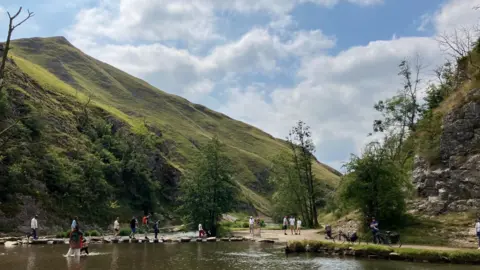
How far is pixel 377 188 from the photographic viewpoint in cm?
4494

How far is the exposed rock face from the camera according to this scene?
140ft

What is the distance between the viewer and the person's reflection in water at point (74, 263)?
2584cm

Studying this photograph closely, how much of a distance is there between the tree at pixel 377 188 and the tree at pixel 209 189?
19.7 m

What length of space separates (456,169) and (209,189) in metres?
32.2

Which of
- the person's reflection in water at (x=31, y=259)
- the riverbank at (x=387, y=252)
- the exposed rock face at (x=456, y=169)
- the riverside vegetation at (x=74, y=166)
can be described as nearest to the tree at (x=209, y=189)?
the riverside vegetation at (x=74, y=166)

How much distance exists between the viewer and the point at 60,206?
62625 mm

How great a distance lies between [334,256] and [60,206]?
45000 millimetres

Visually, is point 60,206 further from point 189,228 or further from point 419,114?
point 419,114

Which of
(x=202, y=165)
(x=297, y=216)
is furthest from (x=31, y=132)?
(x=297, y=216)

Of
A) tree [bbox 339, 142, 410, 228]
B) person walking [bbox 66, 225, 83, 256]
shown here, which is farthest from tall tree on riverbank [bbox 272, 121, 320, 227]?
person walking [bbox 66, 225, 83, 256]

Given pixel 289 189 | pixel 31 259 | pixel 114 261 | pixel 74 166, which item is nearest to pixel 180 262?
pixel 114 261

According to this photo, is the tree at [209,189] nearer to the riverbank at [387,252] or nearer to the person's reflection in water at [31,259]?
the riverbank at [387,252]

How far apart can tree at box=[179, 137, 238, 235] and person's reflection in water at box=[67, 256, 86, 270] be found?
2884 cm

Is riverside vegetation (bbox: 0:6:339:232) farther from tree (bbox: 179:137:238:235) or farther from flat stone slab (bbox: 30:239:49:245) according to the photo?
flat stone slab (bbox: 30:239:49:245)
